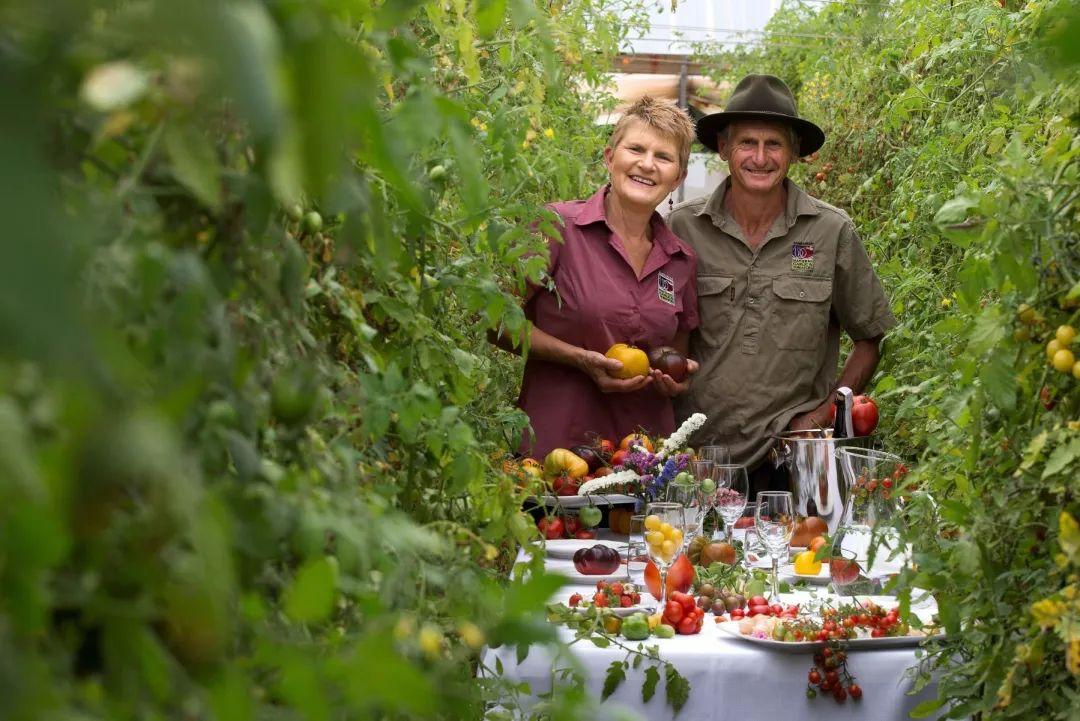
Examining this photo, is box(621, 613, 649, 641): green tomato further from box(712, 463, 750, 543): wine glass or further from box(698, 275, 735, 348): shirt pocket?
box(698, 275, 735, 348): shirt pocket

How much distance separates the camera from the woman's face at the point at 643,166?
364cm

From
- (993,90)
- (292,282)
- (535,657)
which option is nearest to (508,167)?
(535,657)

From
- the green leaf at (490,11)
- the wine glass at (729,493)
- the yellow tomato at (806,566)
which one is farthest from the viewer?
the wine glass at (729,493)

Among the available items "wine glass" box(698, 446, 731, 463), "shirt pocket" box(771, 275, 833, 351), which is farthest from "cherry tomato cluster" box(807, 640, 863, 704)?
"shirt pocket" box(771, 275, 833, 351)

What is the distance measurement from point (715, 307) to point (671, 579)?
5.31 ft

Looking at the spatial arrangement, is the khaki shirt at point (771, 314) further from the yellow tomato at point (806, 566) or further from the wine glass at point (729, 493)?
the yellow tomato at point (806, 566)

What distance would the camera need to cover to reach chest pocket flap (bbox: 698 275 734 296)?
3.79 meters

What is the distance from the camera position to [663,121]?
364 centimetres

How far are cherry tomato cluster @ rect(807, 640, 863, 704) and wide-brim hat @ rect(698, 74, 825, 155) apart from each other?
2.22 m

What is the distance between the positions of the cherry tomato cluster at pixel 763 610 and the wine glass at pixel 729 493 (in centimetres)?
39

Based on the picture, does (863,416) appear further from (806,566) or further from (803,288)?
(806,566)

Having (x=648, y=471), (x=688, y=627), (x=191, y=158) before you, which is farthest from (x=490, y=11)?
(x=648, y=471)

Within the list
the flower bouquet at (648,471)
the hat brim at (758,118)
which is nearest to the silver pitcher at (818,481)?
the flower bouquet at (648,471)

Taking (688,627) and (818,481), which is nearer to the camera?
(688,627)
